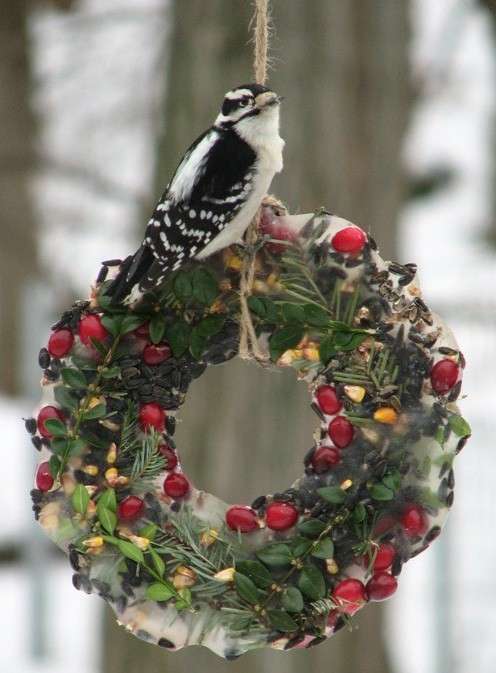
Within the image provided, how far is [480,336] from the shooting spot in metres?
4.49

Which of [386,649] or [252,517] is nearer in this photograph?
[252,517]

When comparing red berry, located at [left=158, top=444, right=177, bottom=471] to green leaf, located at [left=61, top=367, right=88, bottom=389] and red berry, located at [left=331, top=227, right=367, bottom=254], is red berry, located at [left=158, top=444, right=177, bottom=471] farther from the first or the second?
red berry, located at [left=331, top=227, right=367, bottom=254]

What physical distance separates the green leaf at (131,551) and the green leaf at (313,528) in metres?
0.24

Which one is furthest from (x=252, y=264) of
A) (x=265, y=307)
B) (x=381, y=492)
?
(x=381, y=492)

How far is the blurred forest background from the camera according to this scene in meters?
3.24

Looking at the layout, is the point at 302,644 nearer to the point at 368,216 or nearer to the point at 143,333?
the point at 143,333

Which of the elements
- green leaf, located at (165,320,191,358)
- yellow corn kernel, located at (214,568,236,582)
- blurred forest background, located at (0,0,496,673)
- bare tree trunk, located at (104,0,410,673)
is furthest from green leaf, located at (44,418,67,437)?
bare tree trunk, located at (104,0,410,673)

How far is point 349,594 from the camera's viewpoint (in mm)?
1555

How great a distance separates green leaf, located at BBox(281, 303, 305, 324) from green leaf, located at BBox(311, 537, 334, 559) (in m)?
0.33

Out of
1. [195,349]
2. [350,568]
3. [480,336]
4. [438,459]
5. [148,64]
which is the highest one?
[148,64]

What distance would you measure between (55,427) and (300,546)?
16.4 inches

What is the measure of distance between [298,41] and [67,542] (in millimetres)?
2091

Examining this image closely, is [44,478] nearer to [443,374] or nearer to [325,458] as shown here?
[325,458]

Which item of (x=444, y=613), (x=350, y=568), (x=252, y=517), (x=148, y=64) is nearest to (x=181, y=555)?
(x=252, y=517)
